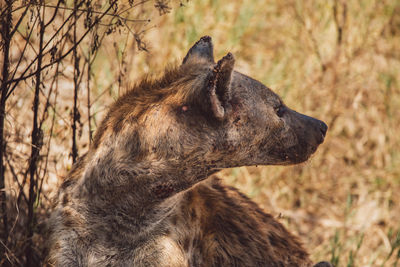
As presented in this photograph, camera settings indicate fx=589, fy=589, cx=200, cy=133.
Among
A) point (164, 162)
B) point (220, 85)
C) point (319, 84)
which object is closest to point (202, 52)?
point (220, 85)

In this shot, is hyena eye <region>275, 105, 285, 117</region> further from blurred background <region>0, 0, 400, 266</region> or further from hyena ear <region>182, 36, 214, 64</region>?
blurred background <region>0, 0, 400, 266</region>

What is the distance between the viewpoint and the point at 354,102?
542 centimetres

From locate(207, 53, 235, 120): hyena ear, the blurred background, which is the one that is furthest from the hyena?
the blurred background

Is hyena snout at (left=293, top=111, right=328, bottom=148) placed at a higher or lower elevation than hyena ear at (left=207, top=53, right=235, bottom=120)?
lower

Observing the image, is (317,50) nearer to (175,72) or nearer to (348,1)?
(348,1)

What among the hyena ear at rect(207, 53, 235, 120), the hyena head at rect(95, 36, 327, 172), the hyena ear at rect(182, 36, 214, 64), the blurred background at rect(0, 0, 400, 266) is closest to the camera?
the hyena ear at rect(207, 53, 235, 120)

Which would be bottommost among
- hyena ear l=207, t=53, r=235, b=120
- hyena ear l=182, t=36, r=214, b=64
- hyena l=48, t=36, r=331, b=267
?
hyena l=48, t=36, r=331, b=267

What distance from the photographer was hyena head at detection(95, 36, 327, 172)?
2465 mm

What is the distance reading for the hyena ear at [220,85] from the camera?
7.61 ft

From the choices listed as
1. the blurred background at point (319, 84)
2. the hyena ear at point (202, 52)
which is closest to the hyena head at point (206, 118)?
the hyena ear at point (202, 52)

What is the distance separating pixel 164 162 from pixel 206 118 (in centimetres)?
26

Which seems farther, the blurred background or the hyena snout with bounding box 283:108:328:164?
the blurred background

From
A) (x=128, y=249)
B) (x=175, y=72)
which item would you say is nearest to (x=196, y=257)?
(x=128, y=249)

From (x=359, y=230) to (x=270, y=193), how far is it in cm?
78
